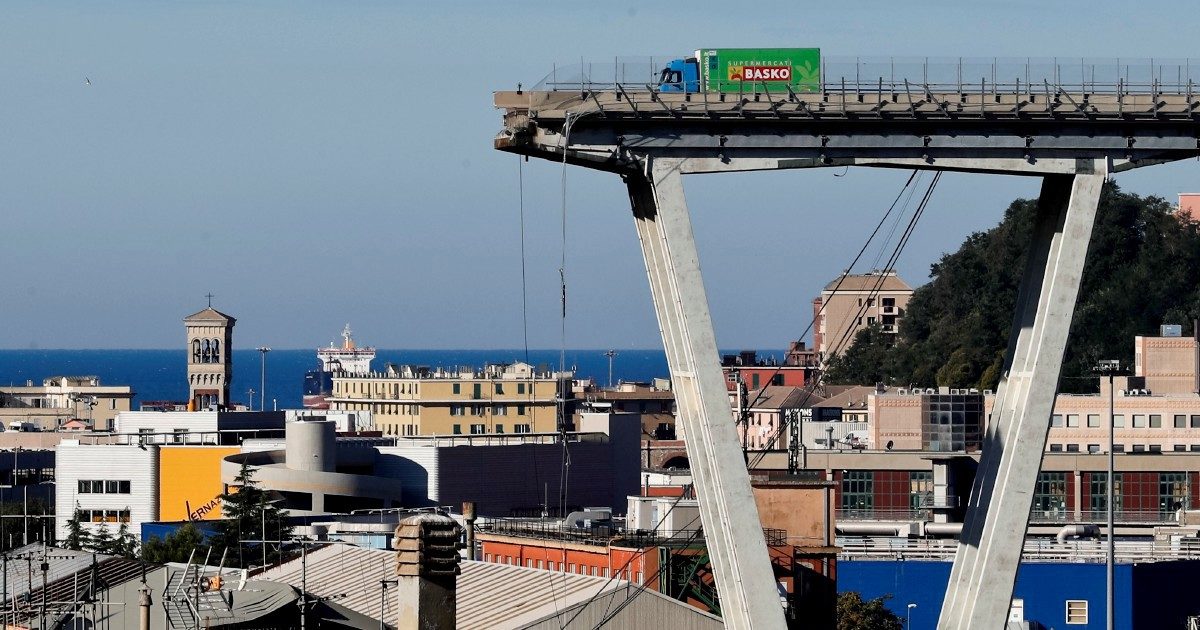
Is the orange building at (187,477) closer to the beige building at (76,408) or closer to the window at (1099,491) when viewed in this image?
the window at (1099,491)

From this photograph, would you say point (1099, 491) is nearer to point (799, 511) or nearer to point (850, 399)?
point (799, 511)

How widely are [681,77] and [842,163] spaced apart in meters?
2.70

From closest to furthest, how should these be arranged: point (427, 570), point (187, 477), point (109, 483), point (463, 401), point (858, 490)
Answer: point (427, 570), point (858, 490), point (187, 477), point (109, 483), point (463, 401)

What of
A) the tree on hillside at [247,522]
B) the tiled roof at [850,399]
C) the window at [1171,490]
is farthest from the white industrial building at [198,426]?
the window at [1171,490]

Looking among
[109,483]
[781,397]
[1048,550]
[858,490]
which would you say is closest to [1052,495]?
[858,490]

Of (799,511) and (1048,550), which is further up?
(799,511)

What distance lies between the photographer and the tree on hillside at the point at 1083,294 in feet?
486

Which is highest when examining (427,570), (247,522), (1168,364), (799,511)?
(1168,364)

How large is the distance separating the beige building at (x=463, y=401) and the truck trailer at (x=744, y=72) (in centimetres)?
11691

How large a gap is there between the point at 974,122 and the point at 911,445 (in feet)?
268

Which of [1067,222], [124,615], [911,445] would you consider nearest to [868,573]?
[124,615]

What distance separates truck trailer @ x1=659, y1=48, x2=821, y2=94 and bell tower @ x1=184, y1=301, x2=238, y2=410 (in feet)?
393

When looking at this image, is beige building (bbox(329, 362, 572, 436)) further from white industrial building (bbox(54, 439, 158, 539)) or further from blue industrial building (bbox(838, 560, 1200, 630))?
blue industrial building (bbox(838, 560, 1200, 630))

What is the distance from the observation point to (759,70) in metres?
35.6
